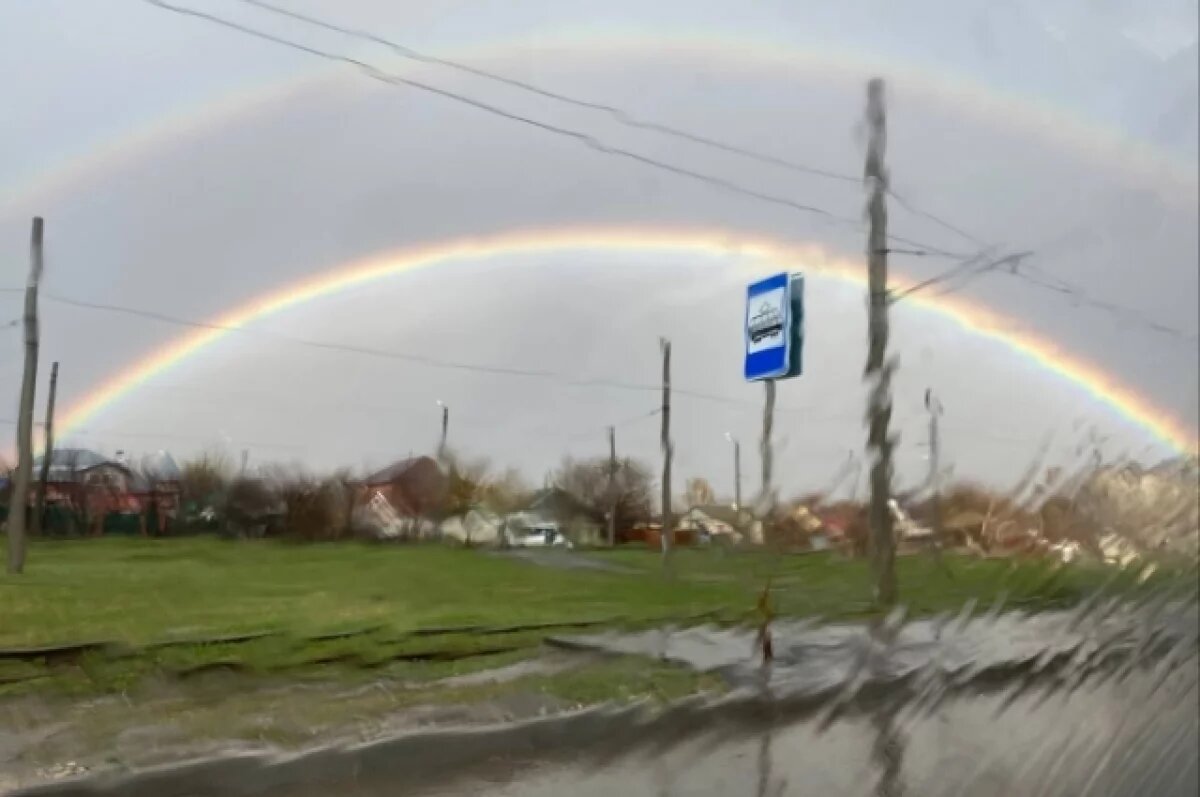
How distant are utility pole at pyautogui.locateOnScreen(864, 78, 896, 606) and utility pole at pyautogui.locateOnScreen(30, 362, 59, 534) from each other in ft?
26.4

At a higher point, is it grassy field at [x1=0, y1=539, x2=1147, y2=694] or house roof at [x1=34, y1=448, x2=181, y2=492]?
house roof at [x1=34, y1=448, x2=181, y2=492]

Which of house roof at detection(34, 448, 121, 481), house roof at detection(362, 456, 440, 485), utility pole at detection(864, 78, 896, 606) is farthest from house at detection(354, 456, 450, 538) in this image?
utility pole at detection(864, 78, 896, 606)

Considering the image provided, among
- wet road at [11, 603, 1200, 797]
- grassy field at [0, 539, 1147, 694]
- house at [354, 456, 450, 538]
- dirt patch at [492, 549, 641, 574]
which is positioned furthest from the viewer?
dirt patch at [492, 549, 641, 574]

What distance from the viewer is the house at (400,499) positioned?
7.86 metres

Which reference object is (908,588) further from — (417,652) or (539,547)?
(417,652)

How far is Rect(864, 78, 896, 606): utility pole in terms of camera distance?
11.5 m

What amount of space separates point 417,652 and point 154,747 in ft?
8.14

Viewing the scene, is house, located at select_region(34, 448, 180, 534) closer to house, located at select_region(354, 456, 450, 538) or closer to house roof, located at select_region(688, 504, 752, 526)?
house, located at select_region(354, 456, 450, 538)

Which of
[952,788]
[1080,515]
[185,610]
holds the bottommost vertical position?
[952,788]

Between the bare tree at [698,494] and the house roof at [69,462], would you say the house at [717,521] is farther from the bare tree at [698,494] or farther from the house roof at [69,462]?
the house roof at [69,462]

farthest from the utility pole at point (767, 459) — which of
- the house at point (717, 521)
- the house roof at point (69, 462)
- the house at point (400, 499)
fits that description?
the house roof at point (69, 462)

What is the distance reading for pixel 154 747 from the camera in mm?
5219

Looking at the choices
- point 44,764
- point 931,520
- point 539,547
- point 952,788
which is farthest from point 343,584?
point 931,520

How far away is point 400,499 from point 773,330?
4.11 metres
